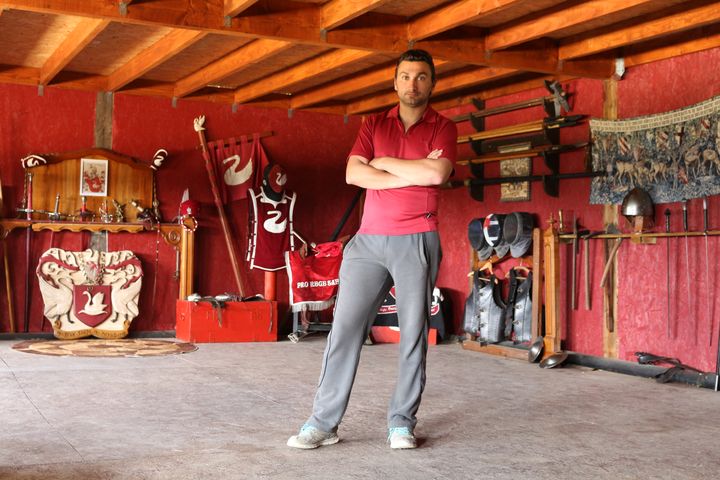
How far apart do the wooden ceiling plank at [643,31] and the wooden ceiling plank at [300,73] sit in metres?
1.55

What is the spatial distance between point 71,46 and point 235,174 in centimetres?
235

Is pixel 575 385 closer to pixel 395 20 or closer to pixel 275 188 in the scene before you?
pixel 395 20

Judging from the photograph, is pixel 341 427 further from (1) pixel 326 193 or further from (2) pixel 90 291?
(1) pixel 326 193

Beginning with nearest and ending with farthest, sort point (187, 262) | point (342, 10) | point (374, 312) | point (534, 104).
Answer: point (374, 312), point (342, 10), point (534, 104), point (187, 262)

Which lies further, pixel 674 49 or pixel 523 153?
pixel 523 153

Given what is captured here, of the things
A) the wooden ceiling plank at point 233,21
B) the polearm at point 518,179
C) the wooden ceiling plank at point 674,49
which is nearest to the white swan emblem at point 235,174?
the polearm at point 518,179

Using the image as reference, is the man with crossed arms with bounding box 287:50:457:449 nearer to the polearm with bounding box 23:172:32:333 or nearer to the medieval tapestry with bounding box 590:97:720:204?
the medieval tapestry with bounding box 590:97:720:204

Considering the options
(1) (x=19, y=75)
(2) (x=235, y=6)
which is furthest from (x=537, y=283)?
(1) (x=19, y=75)

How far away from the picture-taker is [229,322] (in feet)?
25.3

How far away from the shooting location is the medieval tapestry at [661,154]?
18.8 ft

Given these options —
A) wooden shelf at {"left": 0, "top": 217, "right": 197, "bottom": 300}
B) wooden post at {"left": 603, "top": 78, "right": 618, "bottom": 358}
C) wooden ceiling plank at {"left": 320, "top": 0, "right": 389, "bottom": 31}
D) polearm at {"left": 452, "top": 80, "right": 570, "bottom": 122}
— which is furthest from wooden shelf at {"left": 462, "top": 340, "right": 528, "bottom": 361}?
wooden ceiling plank at {"left": 320, "top": 0, "right": 389, "bottom": 31}

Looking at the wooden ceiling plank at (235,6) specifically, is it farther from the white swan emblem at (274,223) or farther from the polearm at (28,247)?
Result: the white swan emblem at (274,223)

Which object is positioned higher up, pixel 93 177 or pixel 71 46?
pixel 71 46

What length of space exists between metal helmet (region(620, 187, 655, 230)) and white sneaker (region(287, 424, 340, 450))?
352 cm
